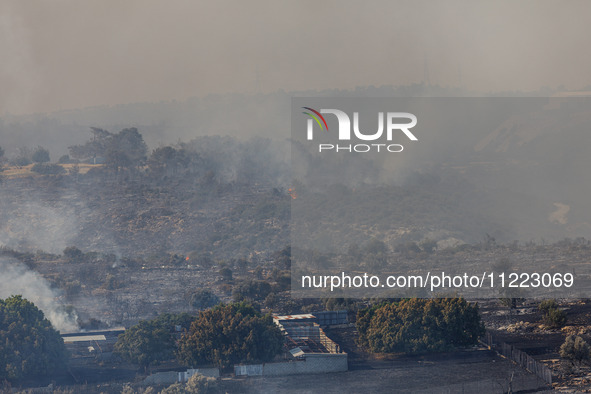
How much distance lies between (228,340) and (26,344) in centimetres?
969

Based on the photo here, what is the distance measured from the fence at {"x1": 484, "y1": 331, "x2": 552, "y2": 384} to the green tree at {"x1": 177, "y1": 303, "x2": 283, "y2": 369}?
1174 cm

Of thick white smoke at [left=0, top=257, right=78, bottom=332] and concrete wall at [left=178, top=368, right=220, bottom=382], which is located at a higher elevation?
thick white smoke at [left=0, top=257, right=78, bottom=332]

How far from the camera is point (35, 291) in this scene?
69.4 m

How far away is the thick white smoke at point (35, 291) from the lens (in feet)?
192

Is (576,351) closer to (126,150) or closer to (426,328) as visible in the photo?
(426,328)

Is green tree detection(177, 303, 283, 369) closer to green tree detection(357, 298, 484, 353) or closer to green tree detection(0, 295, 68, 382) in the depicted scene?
green tree detection(357, 298, 484, 353)

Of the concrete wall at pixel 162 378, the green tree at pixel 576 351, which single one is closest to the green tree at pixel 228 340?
the concrete wall at pixel 162 378

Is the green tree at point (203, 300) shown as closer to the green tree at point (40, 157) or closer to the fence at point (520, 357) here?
the fence at point (520, 357)

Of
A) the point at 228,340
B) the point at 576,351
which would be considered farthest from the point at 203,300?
the point at 576,351

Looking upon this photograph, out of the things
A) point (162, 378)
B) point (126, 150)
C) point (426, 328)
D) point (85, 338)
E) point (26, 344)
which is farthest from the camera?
point (126, 150)

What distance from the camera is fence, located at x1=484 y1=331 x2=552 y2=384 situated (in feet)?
142

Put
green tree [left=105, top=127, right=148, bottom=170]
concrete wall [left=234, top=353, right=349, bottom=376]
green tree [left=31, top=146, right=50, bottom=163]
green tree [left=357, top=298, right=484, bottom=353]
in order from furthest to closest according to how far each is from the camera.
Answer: green tree [left=31, top=146, right=50, bottom=163], green tree [left=105, top=127, right=148, bottom=170], green tree [left=357, top=298, right=484, bottom=353], concrete wall [left=234, top=353, right=349, bottom=376]

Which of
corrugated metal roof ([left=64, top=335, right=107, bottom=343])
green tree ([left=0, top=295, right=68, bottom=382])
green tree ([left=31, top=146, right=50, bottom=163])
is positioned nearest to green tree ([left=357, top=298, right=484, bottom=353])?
corrugated metal roof ([left=64, top=335, right=107, bottom=343])

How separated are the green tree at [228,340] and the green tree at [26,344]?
6168 mm
